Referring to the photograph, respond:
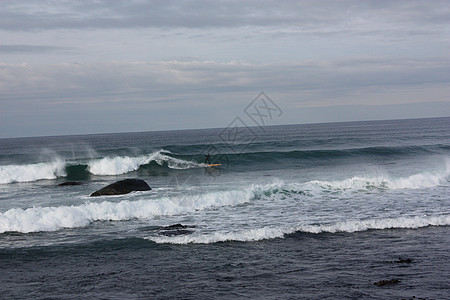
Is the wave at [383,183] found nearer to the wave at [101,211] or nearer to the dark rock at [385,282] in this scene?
the wave at [101,211]

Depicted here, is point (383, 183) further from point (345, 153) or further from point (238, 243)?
point (345, 153)

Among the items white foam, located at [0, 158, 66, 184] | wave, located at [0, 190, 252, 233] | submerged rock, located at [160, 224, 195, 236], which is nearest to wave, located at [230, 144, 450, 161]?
white foam, located at [0, 158, 66, 184]

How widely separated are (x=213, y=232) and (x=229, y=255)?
226cm

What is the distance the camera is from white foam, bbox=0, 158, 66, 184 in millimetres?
32531

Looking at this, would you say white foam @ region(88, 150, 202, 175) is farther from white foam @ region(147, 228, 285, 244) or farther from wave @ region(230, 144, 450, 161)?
white foam @ region(147, 228, 285, 244)

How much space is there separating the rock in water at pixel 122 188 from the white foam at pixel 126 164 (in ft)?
48.8

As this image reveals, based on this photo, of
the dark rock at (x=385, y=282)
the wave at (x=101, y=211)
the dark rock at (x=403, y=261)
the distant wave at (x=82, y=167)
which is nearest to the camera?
the dark rock at (x=385, y=282)

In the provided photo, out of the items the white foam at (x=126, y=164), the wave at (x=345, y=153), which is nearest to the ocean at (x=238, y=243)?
the white foam at (x=126, y=164)

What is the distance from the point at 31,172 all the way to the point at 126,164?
782 centimetres

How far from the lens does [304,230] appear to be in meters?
13.0

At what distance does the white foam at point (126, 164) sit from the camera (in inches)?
1448

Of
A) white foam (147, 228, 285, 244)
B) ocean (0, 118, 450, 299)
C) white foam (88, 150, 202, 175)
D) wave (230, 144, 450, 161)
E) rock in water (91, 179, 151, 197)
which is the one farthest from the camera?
wave (230, 144, 450, 161)

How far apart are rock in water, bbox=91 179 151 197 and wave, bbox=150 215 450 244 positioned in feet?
30.4

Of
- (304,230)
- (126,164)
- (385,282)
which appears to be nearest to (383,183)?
(304,230)
